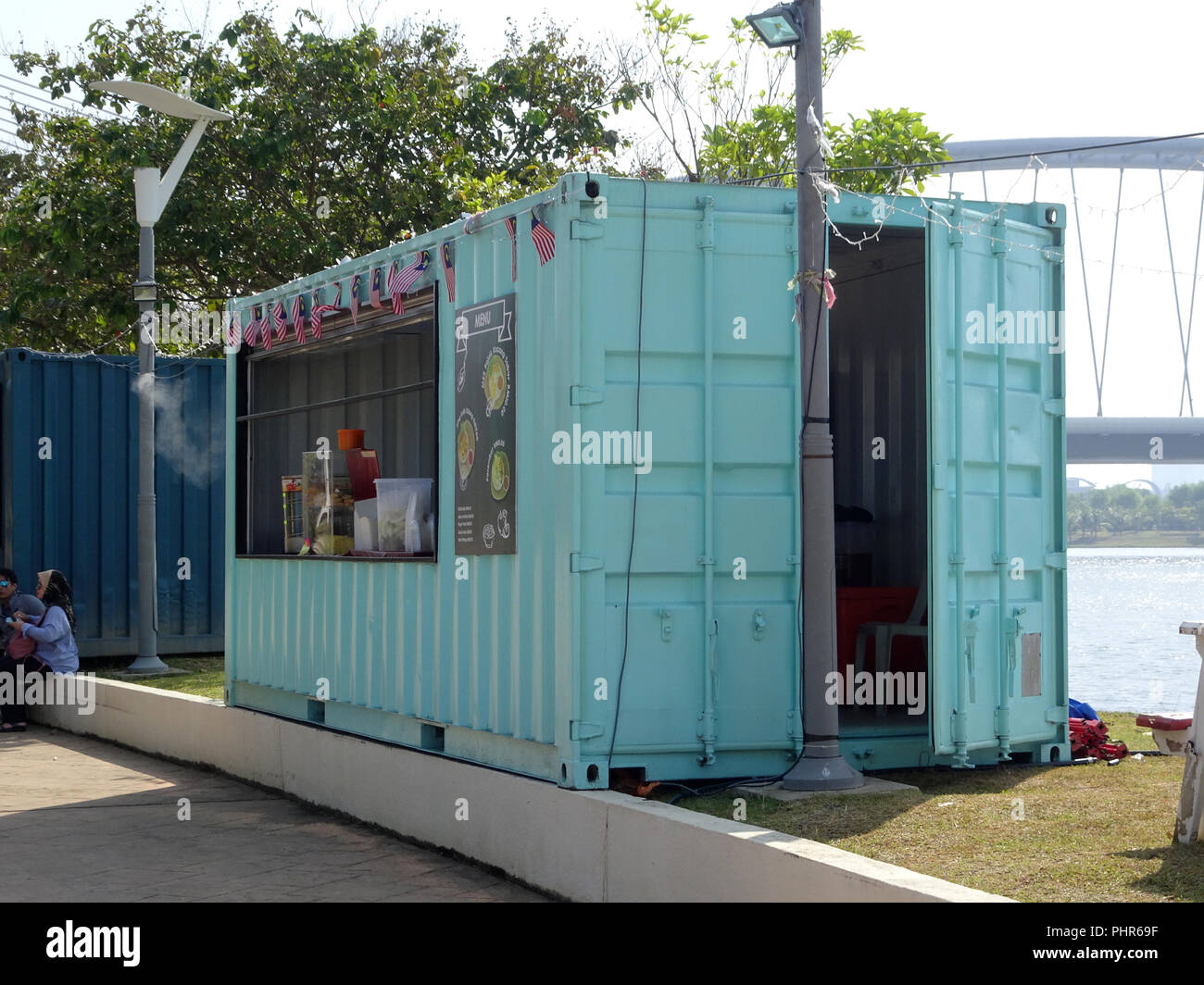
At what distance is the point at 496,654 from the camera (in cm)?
752

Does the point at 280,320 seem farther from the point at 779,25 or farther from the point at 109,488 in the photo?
the point at 109,488

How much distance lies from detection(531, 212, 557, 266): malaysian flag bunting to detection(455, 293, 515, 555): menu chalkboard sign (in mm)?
364

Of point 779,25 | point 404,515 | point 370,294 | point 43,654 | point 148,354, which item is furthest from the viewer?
point 148,354

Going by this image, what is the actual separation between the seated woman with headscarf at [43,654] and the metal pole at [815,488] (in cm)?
837

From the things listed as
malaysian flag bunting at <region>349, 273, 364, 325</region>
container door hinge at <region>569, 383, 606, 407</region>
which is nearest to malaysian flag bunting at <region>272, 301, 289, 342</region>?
malaysian flag bunting at <region>349, 273, 364, 325</region>

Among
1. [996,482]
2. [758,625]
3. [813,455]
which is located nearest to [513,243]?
[813,455]

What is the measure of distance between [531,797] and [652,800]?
2.29ft

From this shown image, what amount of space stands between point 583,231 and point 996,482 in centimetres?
252

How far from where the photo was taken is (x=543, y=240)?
283 inches

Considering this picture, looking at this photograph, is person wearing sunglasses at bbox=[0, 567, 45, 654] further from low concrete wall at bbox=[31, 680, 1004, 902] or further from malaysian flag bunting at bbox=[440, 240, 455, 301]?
malaysian flag bunting at bbox=[440, 240, 455, 301]

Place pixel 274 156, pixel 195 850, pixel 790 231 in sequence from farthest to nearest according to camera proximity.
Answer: pixel 274 156 → pixel 195 850 → pixel 790 231

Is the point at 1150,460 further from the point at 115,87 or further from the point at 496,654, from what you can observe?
the point at 496,654

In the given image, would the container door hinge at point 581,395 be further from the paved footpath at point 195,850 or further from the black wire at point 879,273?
the black wire at point 879,273
